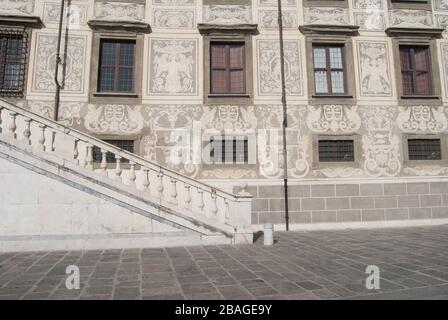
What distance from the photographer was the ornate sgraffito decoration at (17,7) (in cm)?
1109

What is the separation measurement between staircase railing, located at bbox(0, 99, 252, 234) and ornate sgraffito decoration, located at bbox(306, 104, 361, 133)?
4.98m

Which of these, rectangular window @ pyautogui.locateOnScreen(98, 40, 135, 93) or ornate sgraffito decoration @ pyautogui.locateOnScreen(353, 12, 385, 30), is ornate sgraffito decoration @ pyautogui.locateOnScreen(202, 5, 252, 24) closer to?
rectangular window @ pyautogui.locateOnScreen(98, 40, 135, 93)

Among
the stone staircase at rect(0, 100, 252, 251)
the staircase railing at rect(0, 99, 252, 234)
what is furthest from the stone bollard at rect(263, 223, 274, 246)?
the stone staircase at rect(0, 100, 252, 251)

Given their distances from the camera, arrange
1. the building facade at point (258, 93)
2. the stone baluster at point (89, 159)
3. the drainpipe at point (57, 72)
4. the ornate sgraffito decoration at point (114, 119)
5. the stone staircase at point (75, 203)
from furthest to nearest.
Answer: the building facade at point (258, 93) → the ornate sgraffito decoration at point (114, 119) → the drainpipe at point (57, 72) → the stone baluster at point (89, 159) → the stone staircase at point (75, 203)

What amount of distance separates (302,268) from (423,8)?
42.1 ft

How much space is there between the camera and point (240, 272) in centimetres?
515

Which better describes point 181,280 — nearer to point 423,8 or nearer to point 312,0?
point 312,0

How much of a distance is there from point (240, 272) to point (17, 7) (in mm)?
12422

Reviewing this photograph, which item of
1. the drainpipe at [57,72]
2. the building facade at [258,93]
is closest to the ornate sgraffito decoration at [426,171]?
the building facade at [258,93]

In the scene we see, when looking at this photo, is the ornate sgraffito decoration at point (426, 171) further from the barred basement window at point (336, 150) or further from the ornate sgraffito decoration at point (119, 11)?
the ornate sgraffito decoration at point (119, 11)

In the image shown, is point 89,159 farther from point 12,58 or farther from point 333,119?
point 333,119

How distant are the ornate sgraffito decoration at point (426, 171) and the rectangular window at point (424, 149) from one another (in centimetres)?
41

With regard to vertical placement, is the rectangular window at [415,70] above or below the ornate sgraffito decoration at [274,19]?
below

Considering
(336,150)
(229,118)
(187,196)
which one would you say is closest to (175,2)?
(229,118)
